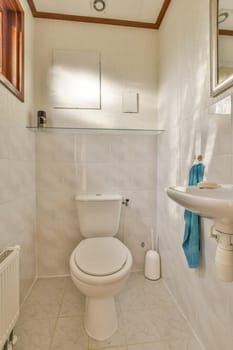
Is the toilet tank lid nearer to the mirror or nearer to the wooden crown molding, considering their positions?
the mirror

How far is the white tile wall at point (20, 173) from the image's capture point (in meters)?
1.17

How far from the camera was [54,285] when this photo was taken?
5.49ft

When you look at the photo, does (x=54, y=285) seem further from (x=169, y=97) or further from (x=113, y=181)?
(x=169, y=97)

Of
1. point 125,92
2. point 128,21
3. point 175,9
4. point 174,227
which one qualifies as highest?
point 128,21

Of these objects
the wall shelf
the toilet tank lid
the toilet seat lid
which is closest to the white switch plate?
the wall shelf

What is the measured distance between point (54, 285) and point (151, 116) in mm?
1790

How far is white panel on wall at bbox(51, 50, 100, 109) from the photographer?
177cm

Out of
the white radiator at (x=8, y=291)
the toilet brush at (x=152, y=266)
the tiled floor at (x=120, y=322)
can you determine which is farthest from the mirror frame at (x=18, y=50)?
the toilet brush at (x=152, y=266)

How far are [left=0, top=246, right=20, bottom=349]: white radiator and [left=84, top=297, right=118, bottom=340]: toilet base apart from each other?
44cm

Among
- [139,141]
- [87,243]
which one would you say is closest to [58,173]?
[87,243]

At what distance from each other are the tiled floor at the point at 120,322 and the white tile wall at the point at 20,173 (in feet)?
0.70

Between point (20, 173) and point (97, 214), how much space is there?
68 cm

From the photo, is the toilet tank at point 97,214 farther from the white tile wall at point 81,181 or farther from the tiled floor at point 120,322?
the tiled floor at point 120,322

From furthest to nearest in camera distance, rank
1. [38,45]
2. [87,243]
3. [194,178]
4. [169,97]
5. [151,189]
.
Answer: [151,189]
[38,45]
[169,97]
[87,243]
[194,178]
